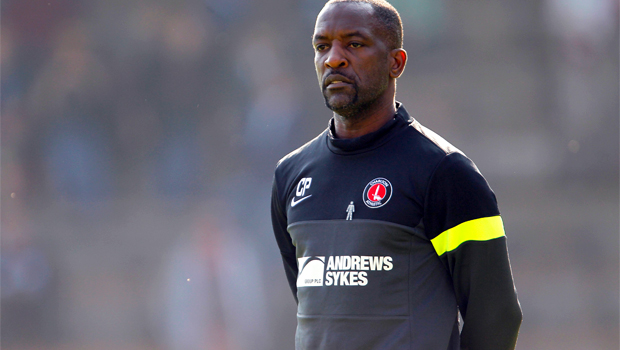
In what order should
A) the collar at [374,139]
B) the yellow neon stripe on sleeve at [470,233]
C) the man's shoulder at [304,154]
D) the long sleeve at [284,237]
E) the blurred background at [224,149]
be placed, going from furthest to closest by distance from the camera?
1. the blurred background at [224,149]
2. the long sleeve at [284,237]
3. the man's shoulder at [304,154]
4. the collar at [374,139]
5. the yellow neon stripe on sleeve at [470,233]

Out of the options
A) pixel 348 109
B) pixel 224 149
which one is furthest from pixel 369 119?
pixel 224 149

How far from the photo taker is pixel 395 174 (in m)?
1.44

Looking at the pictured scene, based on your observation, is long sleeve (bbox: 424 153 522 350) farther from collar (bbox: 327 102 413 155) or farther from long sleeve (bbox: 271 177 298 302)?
long sleeve (bbox: 271 177 298 302)

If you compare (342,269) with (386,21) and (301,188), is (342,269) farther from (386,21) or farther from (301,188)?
(386,21)

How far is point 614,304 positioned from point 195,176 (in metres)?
3.22

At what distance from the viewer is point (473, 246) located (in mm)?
1374

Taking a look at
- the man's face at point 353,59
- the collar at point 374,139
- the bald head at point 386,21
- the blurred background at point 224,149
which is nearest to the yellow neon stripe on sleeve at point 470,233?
the collar at point 374,139

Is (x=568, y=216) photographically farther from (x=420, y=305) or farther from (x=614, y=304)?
(x=420, y=305)

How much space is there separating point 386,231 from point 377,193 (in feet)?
0.31

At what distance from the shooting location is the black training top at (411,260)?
1378 millimetres

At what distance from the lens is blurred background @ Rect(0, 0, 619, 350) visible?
183 inches

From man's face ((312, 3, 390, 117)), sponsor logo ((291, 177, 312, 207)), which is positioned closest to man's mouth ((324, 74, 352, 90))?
man's face ((312, 3, 390, 117))

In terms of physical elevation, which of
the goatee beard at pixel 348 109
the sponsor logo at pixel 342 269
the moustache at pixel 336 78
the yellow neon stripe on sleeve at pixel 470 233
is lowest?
the sponsor logo at pixel 342 269

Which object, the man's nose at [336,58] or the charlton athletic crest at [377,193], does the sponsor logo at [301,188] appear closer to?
the charlton athletic crest at [377,193]
